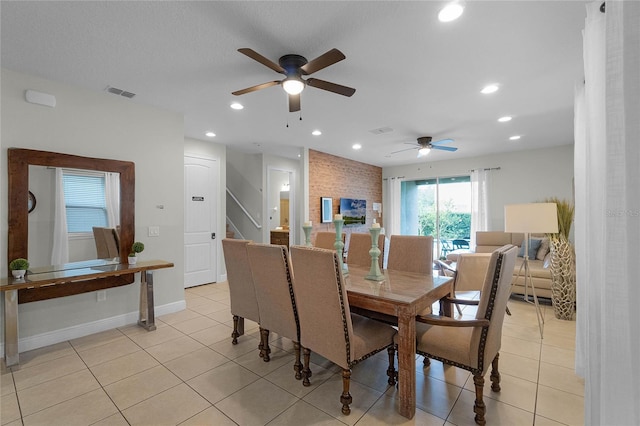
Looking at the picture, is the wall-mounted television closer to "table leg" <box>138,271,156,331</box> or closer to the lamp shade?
the lamp shade

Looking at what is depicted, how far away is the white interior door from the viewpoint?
16.3 ft

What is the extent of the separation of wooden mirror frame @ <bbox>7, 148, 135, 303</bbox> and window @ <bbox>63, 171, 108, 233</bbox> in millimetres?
130

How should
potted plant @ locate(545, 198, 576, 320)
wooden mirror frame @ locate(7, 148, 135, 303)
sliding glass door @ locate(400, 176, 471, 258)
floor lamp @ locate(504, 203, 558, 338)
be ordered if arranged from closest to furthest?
wooden mirror frame @ locate(7, 148, 135, 303) < floor lamp @ locate(504, 203, 558, 338) < potted plant @ locate(545, 198, 576, 320) < sliding glass door @ locate(400, 176, 471, 258)

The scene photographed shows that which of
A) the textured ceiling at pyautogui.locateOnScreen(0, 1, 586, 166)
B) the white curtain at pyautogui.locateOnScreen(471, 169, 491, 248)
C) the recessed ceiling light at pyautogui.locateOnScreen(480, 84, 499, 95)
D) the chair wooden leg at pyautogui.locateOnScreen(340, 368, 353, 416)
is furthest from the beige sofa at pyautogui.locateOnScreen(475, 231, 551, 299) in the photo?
the chair wooden leg at pyautogui.locateOnScreen(340, 368, 353, 416)

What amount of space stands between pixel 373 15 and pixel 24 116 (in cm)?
340

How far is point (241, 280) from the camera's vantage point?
8.87 feet

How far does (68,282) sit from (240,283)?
1795 mm

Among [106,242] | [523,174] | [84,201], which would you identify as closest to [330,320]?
[106,242]

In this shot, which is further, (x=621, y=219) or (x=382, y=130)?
(x=382, y=130)

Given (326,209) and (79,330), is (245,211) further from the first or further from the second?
(79,330)

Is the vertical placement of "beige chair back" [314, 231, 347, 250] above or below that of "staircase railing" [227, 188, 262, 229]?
below

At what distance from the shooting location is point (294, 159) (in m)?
7.15

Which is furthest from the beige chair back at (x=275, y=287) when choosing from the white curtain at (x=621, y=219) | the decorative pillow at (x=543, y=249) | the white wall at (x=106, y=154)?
the decorative pillow at (x=543, y=249)

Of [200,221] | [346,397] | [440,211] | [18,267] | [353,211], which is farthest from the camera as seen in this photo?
[440,211]
